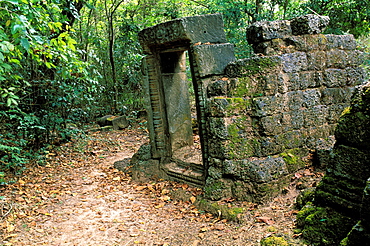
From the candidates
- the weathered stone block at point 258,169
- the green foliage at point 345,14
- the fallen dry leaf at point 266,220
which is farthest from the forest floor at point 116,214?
the green foliage at point 345,14

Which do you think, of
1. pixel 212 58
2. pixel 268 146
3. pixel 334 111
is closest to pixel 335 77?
pixel 334 111

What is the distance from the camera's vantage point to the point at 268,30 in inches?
184

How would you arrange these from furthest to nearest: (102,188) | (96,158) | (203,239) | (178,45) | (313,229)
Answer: (96,158) < (102,188) < (178,45) < (203,239) < (313,229)

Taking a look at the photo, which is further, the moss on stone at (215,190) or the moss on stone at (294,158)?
the moss on stone at (215,190)

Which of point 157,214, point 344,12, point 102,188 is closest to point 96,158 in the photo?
point 102,188

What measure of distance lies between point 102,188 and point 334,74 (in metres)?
4.76

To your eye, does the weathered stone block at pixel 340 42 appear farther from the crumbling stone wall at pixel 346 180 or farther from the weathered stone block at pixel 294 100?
the crumbling stone wall at pixel 346 180

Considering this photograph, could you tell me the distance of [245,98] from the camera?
183 inches

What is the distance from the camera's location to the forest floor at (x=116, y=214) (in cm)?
404

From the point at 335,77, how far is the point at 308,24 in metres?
0.96

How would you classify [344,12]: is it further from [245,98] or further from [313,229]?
[313,229]

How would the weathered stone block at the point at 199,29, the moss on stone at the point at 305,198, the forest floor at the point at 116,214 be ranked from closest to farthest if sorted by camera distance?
the moss on stone at the point at 305,198
the forest floor at the point at 116,214
the weathered stone block at the point at 199,29

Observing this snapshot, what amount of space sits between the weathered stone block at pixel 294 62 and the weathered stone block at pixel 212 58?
88cm

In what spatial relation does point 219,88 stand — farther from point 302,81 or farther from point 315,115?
point 315,115
